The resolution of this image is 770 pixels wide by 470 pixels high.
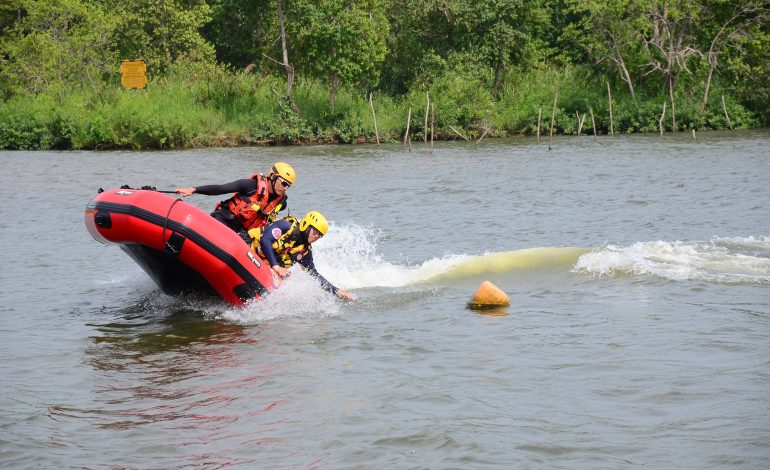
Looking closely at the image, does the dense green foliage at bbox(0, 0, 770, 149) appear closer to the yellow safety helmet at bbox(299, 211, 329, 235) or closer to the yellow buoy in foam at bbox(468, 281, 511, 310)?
the yellow buoy in foam at bbox(468, 281, 511, 310)

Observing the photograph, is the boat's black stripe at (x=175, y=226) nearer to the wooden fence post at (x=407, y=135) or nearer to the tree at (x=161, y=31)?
the wooden fence post at (x=407, y=135)

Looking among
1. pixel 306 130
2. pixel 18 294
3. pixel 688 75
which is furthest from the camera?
pixel 688 75

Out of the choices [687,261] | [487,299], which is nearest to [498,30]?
[687,261]

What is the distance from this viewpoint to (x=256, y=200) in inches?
425

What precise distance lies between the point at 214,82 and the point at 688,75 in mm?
18038

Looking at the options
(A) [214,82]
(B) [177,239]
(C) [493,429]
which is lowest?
(C) [493,429]

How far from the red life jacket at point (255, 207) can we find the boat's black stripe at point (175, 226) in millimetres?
915

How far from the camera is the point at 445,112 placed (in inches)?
1484

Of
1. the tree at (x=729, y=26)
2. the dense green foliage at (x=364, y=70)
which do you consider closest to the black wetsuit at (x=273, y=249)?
the dense green foliage at (x=364, y=70)

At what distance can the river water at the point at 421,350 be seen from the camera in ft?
22.0

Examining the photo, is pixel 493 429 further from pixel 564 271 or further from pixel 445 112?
pixel 445 112

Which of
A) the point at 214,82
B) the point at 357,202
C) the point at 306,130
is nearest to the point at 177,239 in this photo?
the point at 357,202

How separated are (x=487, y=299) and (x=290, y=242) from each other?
2152mm

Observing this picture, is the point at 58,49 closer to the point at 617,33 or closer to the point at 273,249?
the point at 617,33
